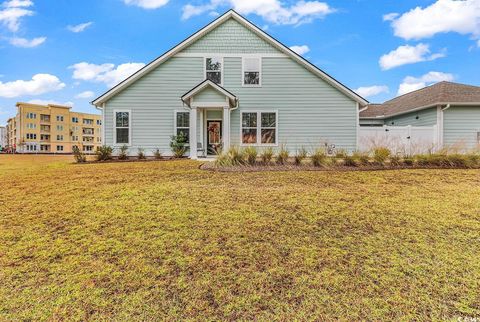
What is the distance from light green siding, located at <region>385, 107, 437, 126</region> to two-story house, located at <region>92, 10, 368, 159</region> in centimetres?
508

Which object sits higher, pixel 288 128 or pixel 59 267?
pixel 288 128

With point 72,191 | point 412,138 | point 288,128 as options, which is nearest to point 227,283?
point 72,191

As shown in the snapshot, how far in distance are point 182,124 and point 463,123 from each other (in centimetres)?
1599

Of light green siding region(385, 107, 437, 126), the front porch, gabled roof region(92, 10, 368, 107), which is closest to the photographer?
the front porch

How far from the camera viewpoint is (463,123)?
1579 centimetres

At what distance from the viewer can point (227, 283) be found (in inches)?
106

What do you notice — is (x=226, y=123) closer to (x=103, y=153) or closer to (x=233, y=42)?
(x=233, y=42)

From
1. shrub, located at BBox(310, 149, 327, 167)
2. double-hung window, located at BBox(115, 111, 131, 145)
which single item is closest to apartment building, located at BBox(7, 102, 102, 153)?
double-hung window, located at BBox(115, 111, 131, 145)

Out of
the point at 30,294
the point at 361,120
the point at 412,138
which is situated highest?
the point at 361,120

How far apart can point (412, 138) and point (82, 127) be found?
106m

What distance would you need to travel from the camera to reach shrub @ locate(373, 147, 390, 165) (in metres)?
9.32

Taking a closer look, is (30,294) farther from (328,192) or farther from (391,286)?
(328,192)

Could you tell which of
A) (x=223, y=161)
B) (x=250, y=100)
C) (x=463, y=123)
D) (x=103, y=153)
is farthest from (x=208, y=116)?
(x=463, y=123)

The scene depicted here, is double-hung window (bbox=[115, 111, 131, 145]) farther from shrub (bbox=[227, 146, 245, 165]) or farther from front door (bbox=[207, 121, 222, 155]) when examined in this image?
shrub (bbox=[227, 146, 245, 165])
